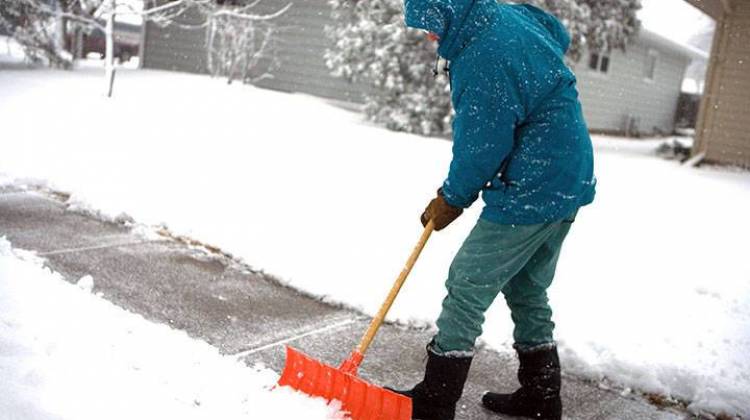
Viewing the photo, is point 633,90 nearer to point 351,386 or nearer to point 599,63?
point 599,63

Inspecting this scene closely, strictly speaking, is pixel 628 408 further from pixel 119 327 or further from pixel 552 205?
pixel 119 327

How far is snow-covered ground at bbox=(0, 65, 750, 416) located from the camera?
3.64m

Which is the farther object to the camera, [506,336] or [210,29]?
[210,29]

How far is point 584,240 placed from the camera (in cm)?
563

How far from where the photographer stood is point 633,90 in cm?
2220

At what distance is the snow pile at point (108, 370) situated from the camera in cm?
225

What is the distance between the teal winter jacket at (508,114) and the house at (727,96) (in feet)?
37.9

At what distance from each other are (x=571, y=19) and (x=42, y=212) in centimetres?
970

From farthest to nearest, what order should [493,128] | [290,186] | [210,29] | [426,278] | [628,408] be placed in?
[210,29]
[290,186]
[426,278]
[628,408]
[493,128]

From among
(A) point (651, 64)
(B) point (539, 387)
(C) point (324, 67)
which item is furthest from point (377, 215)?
(A) point (651, 64)

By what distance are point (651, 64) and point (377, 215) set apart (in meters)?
20.7

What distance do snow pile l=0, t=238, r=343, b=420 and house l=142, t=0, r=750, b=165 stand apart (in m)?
9.75

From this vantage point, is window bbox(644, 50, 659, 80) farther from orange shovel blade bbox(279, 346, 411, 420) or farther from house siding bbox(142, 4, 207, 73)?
orange shovel blade bbox(279, 346, 411, 420)

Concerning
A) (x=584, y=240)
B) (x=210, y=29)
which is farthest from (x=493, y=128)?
(x=210, y=29)
